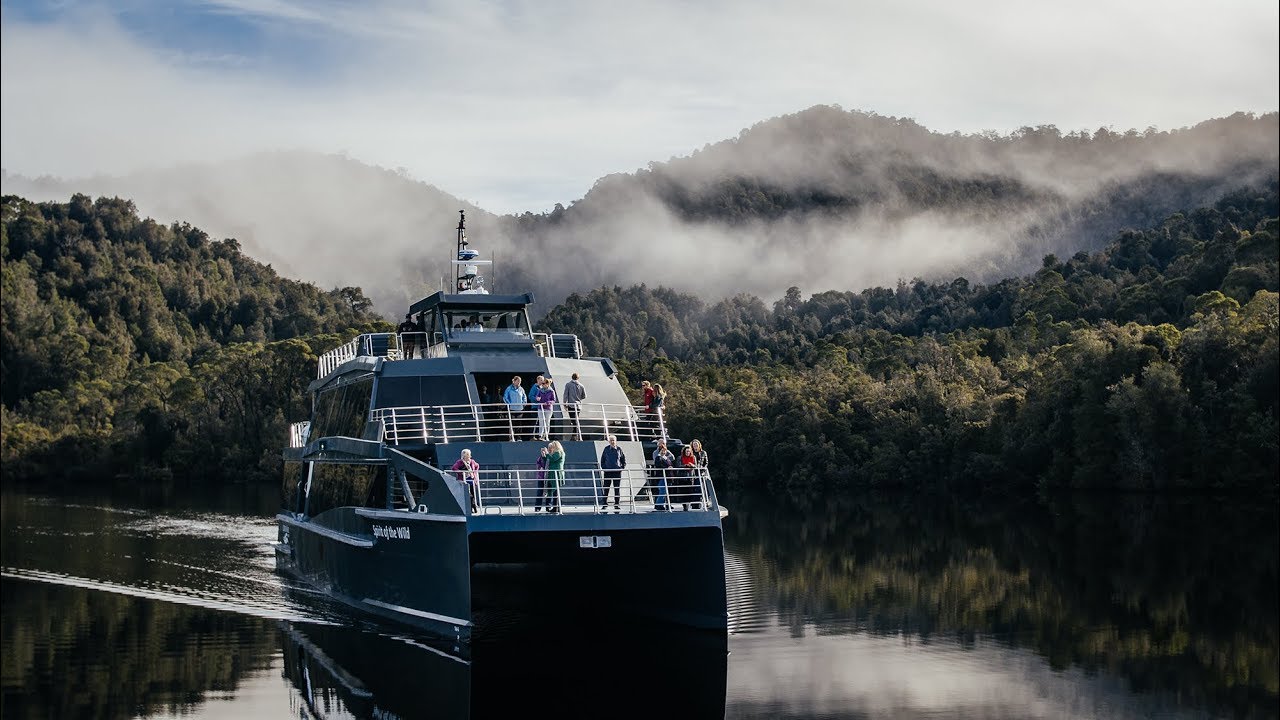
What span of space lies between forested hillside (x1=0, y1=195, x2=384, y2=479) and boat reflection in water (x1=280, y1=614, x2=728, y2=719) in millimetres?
77198

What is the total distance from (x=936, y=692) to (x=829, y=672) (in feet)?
7.01

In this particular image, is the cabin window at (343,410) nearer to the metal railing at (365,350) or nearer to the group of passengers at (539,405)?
the metal railing at (365,350)

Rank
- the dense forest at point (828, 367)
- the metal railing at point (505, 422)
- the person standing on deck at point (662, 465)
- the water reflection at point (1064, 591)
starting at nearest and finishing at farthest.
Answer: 1. the water reflection at point (1064, 591)
2. the person standing on deck at point (662, 465)
3. the metal railing at point (505, 422)
4. the dense forest at point (828, 367)

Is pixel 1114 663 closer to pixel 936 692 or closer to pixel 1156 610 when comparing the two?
pixel 936 692

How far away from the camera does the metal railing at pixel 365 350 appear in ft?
112

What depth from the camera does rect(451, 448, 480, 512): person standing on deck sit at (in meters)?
24.7

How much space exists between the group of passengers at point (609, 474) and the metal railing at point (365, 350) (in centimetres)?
837

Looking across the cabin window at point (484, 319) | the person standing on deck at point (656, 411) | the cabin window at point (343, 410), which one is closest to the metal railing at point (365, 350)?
the cabin window at point (343, 410)

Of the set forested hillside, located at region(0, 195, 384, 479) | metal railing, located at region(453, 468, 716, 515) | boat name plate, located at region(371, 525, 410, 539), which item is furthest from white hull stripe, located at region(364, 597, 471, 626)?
forested hillside, located at region(0, 195, 384, 479)

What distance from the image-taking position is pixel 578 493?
89.1ft

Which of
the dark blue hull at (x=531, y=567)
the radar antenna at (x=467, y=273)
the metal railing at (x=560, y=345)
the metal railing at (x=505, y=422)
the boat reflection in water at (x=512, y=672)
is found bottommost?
the boat reflection in water at (x=512, y=672)

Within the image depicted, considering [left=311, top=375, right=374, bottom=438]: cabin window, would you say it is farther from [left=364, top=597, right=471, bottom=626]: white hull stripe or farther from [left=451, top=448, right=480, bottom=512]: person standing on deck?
[left=451, top=448, right=480, bottom=512]: person standing on deck

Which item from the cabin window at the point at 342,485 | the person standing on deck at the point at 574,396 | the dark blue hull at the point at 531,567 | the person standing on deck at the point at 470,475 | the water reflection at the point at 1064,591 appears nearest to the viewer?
the water reflection at the point at 1064,591

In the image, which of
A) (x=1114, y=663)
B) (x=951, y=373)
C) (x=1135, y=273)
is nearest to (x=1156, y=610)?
(x=1114, y=663)
